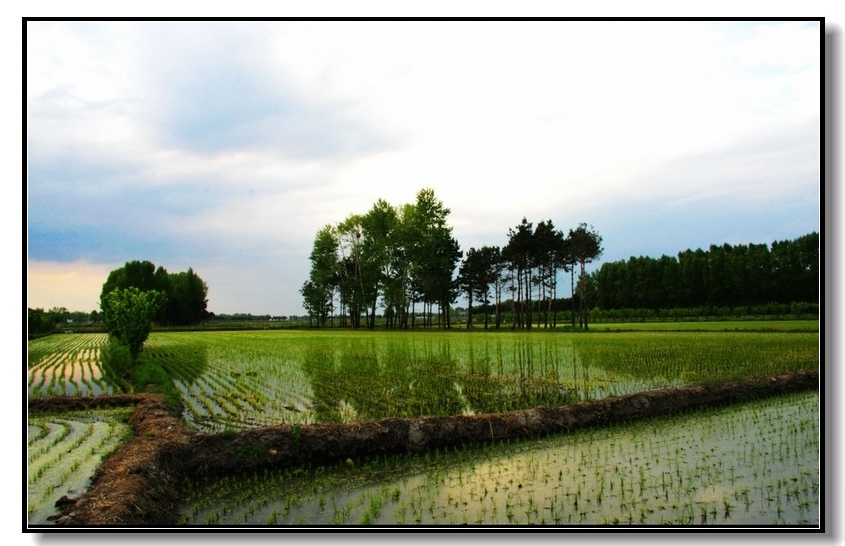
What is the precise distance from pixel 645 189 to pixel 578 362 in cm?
777

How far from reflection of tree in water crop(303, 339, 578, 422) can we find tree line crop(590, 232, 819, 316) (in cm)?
253

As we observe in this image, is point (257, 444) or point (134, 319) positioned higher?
point (134, 319)

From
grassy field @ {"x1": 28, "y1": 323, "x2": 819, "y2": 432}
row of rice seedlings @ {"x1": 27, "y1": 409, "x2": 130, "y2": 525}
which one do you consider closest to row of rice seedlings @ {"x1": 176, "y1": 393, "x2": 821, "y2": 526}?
Result: row of rice seedlings @ {"x1": 27, "y1": 409, "x2": 130, "y2": 525}

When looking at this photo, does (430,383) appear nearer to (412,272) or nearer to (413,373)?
(413,373)

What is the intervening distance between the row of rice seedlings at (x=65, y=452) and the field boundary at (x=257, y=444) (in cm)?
18

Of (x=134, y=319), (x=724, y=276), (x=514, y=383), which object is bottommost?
(x=514, y=383)

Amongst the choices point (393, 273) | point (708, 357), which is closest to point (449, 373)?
point (708, 357)

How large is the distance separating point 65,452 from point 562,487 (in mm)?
5364

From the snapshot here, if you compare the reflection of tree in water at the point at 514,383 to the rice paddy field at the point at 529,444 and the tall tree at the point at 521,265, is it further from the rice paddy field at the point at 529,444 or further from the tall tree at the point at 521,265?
the tall tree at the point at 521,265

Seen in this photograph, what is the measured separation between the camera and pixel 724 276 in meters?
7.60

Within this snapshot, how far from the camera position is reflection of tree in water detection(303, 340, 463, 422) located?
7482 millimetres

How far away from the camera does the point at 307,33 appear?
4.65m

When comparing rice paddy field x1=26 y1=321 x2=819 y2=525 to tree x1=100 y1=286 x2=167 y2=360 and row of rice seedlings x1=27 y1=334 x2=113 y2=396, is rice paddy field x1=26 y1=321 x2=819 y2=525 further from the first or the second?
tree x1=100 y1=286 x2=167 y2=360
